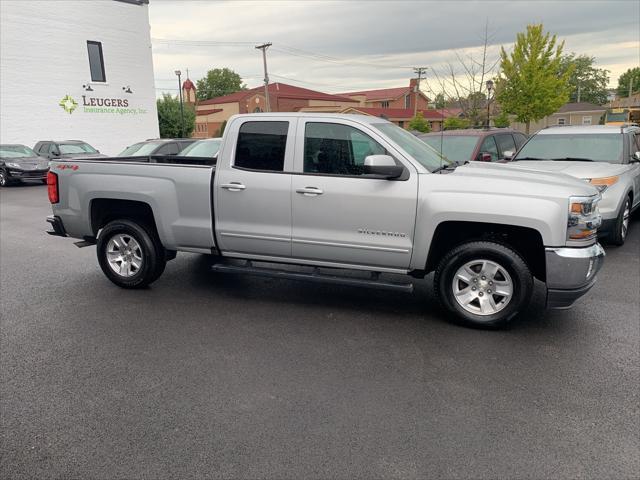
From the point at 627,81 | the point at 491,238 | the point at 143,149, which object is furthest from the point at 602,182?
the point at 627,81

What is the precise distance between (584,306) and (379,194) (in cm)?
262

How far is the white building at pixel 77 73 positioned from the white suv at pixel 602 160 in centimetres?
2494

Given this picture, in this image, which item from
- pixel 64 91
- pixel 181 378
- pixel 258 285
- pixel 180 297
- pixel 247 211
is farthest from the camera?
pixel 64 91

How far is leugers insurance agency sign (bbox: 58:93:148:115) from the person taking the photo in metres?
26.9

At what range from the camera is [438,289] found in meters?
4.93

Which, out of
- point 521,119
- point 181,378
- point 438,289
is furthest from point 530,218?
point 521,119

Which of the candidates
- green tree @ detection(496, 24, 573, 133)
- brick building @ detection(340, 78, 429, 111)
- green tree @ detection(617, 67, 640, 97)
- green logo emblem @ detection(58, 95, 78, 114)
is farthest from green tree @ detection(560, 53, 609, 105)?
green logo emblem @ detection(58, 95, 78, 114)

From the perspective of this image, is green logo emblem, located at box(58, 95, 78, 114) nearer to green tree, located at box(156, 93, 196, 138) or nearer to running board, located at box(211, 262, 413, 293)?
green tree, located at box(156, 93, 196, 138)

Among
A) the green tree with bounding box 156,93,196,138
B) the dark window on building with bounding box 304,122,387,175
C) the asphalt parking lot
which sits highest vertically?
the green tree with bounding box 156,93,196,138

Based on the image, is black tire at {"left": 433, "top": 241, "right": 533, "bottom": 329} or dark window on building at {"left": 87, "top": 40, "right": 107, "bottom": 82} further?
dark window on building at {"left": 87, "top": 40, "right": 107, "bottom": 82}

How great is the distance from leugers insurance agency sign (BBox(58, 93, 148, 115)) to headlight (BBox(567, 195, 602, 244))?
28.0 metres

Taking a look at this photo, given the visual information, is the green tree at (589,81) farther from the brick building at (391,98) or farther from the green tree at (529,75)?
the green tree at (529,75)

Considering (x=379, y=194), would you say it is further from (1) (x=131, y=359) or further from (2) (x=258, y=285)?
(1) (x=131, y=359)

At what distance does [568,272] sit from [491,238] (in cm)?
73
